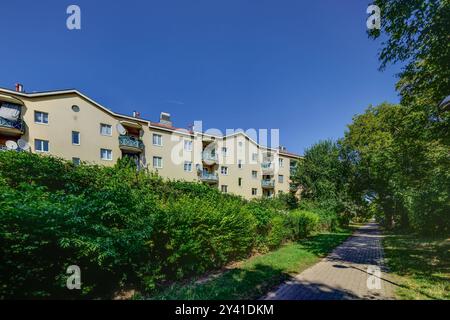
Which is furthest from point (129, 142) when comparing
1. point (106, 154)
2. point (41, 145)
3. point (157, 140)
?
point (41, 145)

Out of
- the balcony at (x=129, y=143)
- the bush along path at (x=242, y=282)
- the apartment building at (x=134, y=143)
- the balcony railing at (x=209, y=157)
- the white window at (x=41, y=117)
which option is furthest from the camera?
the balcony railing at (x=209, y=157)

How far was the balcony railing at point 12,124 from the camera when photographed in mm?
19672

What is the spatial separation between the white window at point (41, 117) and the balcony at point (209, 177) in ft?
60.4

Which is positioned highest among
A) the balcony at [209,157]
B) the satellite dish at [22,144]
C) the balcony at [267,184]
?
the satellite dish at [22,144]

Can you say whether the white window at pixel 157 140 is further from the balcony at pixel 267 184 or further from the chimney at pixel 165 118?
the balcony at pixel 267 184

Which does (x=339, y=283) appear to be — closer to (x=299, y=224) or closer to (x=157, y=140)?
(x=299, y=224)

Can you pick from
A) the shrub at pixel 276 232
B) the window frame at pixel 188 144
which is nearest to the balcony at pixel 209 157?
the window frame at pixel 188 144

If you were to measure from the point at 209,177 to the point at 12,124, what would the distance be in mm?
21575

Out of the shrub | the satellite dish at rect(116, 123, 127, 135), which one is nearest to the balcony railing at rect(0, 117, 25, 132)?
the satellite dish at rect(116, 123, 127, 135)

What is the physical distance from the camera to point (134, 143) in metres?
26.8

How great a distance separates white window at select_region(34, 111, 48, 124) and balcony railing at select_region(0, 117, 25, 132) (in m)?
1.31

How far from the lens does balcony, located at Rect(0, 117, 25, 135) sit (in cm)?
1969

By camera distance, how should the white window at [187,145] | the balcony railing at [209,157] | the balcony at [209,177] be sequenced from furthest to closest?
the balcony railing at [209,157]
the balcony at [209,177]
the white window at [187,145]

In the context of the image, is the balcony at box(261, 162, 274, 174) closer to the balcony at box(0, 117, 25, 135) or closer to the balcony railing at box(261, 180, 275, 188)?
the balcony railing at box(261, 180, 275, 188)
